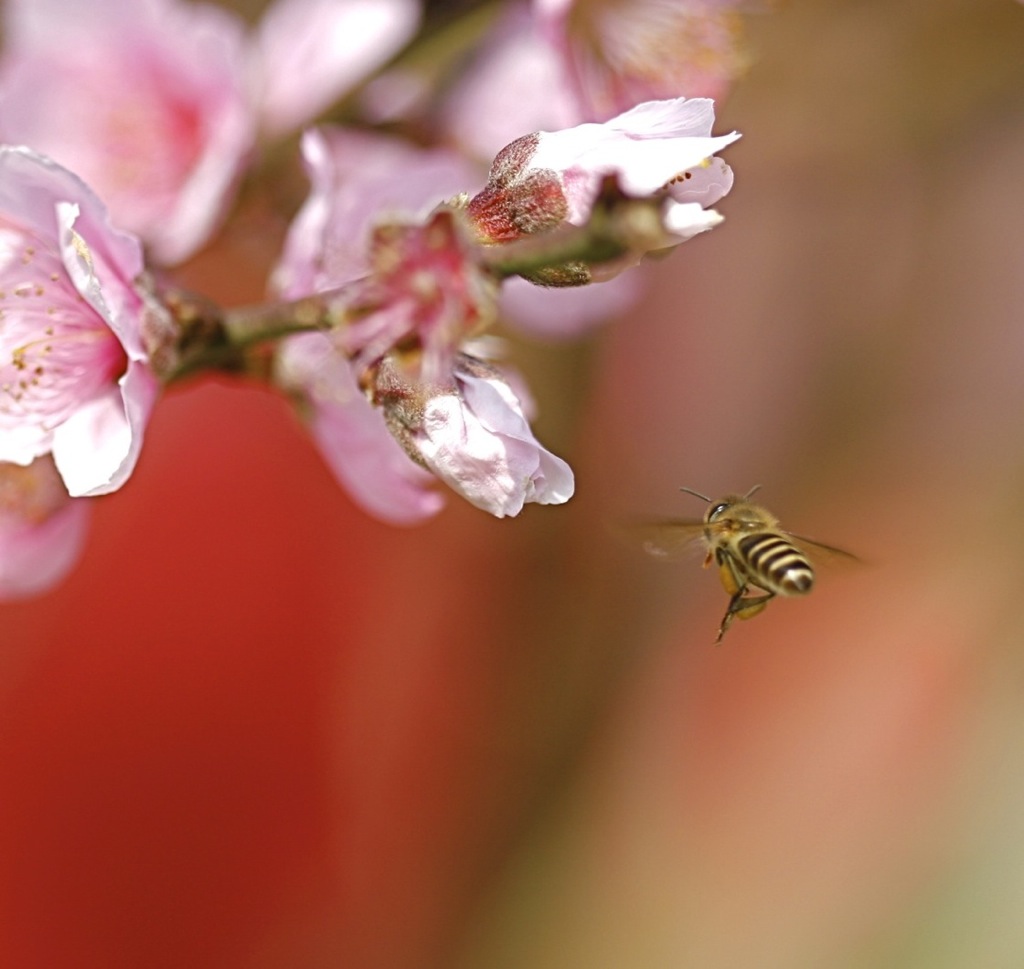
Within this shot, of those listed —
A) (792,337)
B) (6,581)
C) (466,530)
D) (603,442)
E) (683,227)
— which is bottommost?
(6,581)

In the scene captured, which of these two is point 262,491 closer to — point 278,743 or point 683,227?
point 278,743

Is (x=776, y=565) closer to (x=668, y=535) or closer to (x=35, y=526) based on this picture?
(x=668, y=535)

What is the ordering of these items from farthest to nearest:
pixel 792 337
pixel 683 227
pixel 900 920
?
pixel 792 337 < pixel 900 920 < pixel 683 227

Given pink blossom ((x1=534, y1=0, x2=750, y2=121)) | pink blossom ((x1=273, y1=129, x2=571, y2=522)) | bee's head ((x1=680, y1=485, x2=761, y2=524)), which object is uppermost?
pink blossom ((x1=534, y1=0, x2=750, y2=121))

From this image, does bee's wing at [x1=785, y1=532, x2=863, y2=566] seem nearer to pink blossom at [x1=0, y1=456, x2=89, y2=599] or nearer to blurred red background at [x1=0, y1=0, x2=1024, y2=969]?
pink blossom at [x1=0, y1=456, x2=89, y2=599]

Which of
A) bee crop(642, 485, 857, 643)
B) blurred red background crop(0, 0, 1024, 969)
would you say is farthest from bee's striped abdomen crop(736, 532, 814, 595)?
blurred red background crop(0, 0, 1024, 969)

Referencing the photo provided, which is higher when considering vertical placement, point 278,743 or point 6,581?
point 278,743

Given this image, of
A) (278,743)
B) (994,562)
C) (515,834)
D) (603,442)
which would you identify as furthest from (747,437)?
(278,743)
